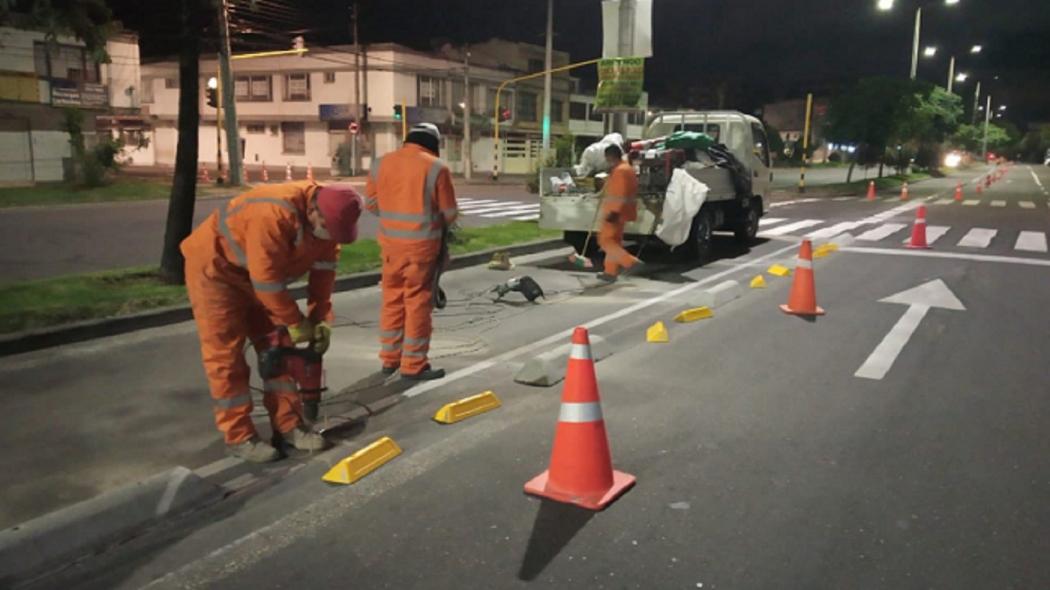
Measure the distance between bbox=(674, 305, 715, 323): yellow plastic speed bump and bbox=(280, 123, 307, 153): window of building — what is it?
45.8 meters

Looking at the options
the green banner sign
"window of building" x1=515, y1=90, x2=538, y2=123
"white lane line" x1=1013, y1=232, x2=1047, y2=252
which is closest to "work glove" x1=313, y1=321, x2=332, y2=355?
the green banner sign

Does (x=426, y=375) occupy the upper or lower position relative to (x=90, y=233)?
lower

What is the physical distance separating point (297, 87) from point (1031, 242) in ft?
140

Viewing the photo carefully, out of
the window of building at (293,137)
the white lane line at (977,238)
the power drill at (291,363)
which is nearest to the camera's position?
the power drill at (291,363)

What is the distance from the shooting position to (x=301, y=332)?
171 inches

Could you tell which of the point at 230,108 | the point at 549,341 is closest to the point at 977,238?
the point at 549,341

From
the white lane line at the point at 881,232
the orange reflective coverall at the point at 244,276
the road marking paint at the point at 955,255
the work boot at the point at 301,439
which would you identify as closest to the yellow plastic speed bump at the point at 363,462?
the work boot at the point at 301,439

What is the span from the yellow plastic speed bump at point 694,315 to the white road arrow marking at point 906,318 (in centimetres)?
175

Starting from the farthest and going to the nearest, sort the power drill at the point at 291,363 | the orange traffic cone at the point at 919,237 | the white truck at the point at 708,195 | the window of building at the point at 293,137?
the window of building at the point at 293,137
the orange traffic cone at the point at 919,237
the white truck at the point at 708,195
the power drill at the point at 291,363

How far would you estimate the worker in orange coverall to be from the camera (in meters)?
10.7

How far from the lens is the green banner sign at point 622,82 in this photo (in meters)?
14.6

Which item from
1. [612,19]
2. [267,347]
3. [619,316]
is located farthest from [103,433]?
[612,19]

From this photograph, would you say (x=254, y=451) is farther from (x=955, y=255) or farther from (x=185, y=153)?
(x=955, y=255)

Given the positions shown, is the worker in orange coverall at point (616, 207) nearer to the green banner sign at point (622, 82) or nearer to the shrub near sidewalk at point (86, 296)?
the shrub near sidewalk at point (86, 296)
